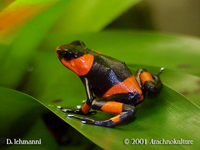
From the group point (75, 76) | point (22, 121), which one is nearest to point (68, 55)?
point (75, 76)

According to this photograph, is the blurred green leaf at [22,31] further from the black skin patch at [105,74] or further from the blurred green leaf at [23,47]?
the black skin patch at [105,74]

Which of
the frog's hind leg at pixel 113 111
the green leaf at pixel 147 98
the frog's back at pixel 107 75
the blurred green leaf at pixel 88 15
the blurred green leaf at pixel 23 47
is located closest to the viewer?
the green leaf at pixel 147 98

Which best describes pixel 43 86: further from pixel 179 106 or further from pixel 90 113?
pixel 179 106

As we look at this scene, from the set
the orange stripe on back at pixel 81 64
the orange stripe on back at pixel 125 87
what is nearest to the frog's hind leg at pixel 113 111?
the orange stripe on back at pixel 125 87

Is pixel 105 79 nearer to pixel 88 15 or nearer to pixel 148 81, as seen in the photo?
pixel 148 81

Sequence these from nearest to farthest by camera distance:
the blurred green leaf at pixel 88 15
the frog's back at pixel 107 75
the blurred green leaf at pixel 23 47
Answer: the blurred green leaf at pixel 23 47 < the frog's back at pixel 107 75 < the blurred green leaf at pixel 88 15

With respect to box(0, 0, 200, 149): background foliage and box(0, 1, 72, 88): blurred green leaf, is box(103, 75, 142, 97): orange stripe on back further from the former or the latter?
box(0, 1, 72, 88): blurred green leaf
